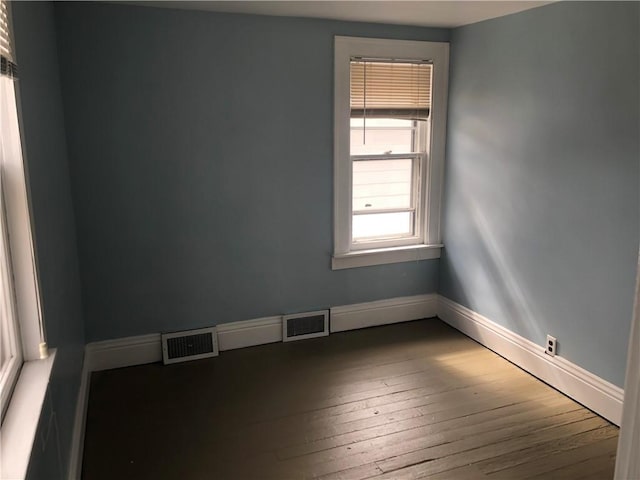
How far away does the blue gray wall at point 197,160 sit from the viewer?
3.04 m

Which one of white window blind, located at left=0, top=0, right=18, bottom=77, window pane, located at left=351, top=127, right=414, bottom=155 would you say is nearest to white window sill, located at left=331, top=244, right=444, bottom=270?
window pane, located at left=351, top=127, right=414, bottom=155

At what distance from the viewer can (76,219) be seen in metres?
3.10

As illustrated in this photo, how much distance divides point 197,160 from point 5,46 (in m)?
1.75

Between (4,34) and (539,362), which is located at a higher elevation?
(4,34)

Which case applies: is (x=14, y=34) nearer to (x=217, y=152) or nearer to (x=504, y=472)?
(x=217, y=152)

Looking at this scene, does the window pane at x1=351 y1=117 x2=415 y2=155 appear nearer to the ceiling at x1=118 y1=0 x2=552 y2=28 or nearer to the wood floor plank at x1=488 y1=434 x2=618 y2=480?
the ceiling at x1=118 y1=0 x2=552 y2=28

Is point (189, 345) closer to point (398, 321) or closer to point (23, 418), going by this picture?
point (398, 321)

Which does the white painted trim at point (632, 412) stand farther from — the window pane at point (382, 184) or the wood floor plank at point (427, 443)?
the window pane at point (382, 184)

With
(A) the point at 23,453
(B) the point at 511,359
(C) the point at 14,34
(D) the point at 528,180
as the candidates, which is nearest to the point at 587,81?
→ (D) the point at 528,180

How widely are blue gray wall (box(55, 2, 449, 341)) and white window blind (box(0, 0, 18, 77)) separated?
141 cm

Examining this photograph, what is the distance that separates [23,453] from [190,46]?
252 cm

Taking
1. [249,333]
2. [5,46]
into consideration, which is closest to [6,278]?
[5,46]

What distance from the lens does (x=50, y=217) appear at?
2.19 metres

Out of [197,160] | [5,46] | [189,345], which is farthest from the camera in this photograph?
[189,345]
